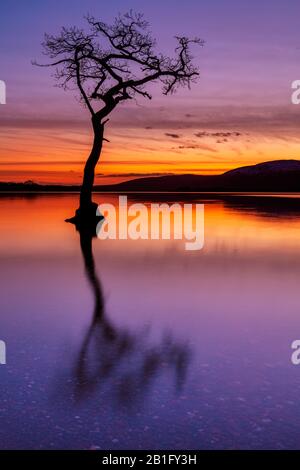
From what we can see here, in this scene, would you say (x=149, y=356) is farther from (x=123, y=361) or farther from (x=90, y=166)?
(x=90, y=166)

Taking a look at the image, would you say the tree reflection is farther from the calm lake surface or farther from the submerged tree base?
the submerged tree base

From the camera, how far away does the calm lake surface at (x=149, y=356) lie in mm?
3891

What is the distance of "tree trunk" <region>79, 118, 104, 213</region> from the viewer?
75.1ft

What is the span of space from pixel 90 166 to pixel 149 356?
1842cm

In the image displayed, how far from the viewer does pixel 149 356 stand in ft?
18.0

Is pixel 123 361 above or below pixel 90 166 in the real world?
below

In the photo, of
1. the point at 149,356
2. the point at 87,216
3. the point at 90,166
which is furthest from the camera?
the point at 87,216

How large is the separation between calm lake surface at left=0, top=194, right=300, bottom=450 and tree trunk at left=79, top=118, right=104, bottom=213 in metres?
11.6

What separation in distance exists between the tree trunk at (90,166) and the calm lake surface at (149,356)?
1165 centimetres

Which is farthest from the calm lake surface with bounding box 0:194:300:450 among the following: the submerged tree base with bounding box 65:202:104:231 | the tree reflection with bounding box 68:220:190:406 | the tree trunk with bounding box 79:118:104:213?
the submerged tree base with bounding box 65:202:104:231

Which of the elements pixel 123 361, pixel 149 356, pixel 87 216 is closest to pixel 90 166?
pixel 87 216

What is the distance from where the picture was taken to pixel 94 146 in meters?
23.1

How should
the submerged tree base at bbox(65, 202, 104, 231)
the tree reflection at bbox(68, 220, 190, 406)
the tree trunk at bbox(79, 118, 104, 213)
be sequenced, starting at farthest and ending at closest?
the submerged tree base at bbox(65, 202, 104, 231) → the tree trunk at bbox(79, 118, 104, 213) → the tree reflection at bbox(68, 220, 190, 406)
